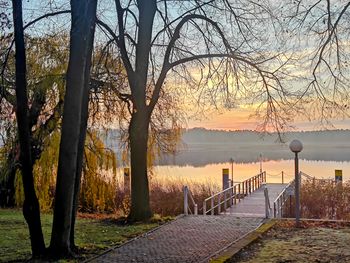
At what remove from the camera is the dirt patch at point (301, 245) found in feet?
28.6

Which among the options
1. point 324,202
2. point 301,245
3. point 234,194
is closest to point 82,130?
point 301,245

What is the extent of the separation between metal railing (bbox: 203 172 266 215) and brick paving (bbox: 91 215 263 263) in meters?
7.12

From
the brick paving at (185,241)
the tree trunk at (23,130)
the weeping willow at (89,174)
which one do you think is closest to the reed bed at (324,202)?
the weeping willow at (89,174)

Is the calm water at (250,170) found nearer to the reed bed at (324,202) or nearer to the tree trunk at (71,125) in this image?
the reed bed at (324,202)

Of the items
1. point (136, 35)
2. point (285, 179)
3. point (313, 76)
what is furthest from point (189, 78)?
point (285, 179)

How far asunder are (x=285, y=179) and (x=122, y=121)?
22.5 m

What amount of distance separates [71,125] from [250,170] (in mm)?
40433

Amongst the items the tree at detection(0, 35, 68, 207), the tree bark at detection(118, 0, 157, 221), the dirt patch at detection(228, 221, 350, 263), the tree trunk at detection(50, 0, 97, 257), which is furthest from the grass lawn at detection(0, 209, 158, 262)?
the tree at detection(0, 35, 68, 207)

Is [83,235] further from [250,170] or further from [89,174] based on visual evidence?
[250,170]

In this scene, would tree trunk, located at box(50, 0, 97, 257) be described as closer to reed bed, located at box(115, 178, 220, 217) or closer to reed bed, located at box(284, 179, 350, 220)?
reed bed, located at box(115, 178, 220, 217)

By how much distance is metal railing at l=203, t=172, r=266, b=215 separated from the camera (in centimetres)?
2164

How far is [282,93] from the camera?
14172mm

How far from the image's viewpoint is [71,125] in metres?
9.01

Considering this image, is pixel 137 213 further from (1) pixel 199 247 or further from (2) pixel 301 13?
(2) pixel 301 13
